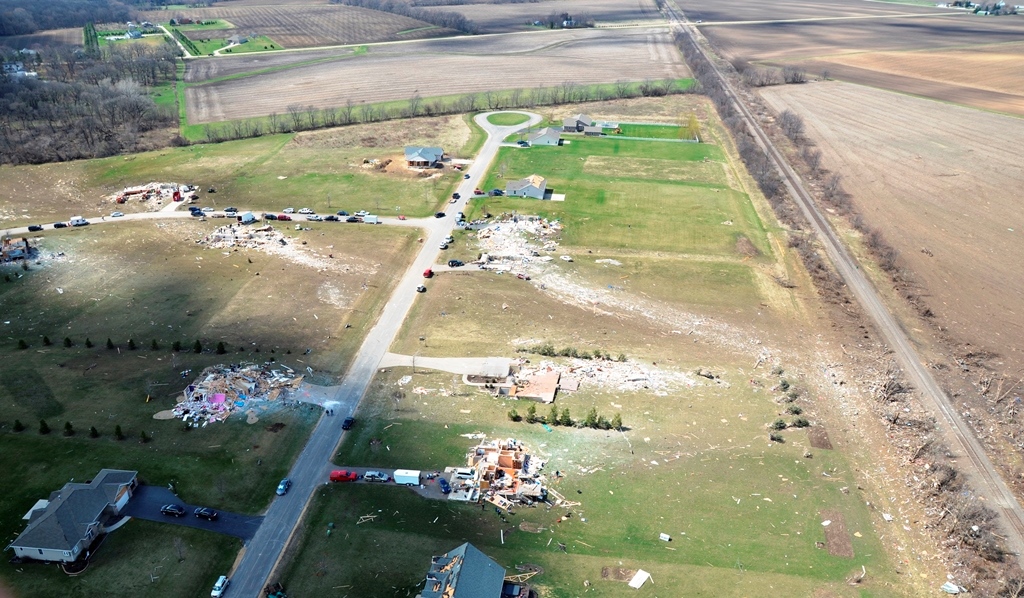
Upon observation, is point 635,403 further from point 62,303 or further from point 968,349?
point 62,303

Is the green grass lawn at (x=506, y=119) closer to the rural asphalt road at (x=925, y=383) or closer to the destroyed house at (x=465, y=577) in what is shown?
the rural asphalt road at (x=925, y=383)

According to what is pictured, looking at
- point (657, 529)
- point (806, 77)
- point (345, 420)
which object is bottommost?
point (657, 529)

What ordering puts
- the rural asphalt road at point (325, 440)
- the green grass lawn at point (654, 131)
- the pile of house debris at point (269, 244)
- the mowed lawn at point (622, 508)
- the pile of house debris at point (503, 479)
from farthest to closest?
the green grass lawn at point (654, 131) → the pile of house debris at point (269, 244) → the pile of house debris at point (503, 479) → the rural asphalt road at point (325, 440) → the mowed lawn at point (622, 508)

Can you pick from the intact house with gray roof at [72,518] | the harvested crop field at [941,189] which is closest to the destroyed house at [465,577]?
the intact house with gray roof at [72,518]

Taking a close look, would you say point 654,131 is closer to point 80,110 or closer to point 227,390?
point 227,390

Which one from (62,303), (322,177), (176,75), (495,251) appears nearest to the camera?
(62,303)

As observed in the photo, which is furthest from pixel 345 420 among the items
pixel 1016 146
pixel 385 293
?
pixel 1016 146
